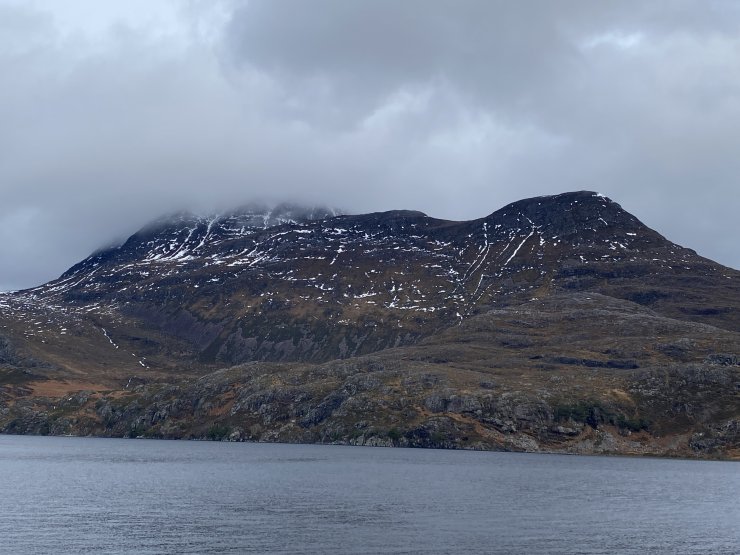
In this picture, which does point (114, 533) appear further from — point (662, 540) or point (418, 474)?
point (418, 474)

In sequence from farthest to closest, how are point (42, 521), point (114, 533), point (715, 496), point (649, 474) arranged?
point (649, 474) → point (715, 496) → point (42, 521) → point (114, 533)

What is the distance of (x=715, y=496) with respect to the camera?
137 meters

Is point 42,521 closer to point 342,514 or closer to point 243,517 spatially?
point 243,517

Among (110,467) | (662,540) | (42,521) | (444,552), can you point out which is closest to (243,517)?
(42,521)

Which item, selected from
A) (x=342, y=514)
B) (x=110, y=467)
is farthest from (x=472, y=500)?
(x=110, y=467)

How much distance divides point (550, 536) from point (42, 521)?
59.1m

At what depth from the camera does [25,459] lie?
18838 cm

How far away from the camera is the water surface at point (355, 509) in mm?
84750

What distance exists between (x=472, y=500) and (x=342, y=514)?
2592 cm

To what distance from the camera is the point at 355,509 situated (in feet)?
361

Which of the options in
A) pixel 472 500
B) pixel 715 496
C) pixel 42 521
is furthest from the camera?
pixel 715 496

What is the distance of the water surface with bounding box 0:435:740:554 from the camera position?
84750mm

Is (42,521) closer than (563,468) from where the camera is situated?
Yes

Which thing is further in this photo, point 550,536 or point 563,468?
point 563,468
